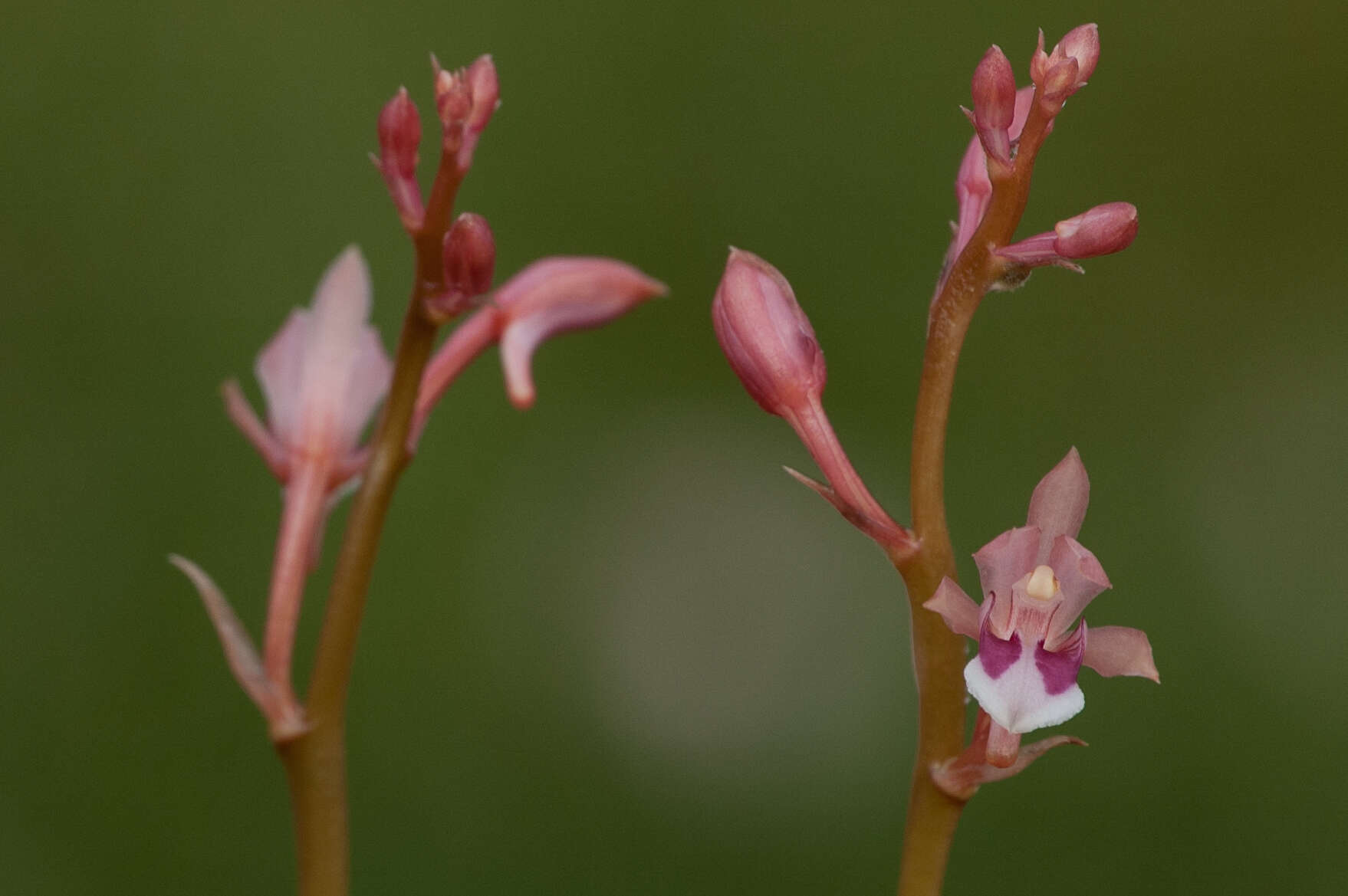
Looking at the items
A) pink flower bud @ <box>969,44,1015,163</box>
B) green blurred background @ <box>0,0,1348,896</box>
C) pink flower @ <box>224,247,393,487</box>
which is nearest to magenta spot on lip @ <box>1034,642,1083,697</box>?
pink flower bud @ <box>969,44,1015,163</box>

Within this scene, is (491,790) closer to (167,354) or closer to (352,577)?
(167,354)

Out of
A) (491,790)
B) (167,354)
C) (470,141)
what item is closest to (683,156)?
(167,354)

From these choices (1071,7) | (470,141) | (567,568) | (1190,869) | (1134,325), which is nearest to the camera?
(470,141)

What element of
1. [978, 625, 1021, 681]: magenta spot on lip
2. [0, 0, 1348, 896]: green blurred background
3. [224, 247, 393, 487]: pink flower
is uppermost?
[224, 247, 393, 487]: pink flower

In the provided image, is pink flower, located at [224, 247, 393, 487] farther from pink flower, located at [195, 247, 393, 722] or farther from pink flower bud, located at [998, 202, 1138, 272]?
pink flower bud, located at [998, 202, 1138, 272]

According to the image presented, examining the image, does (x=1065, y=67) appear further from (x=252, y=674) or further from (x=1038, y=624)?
(x=252, y=674)

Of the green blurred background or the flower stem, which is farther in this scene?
the green blurred background

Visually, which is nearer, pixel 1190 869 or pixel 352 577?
pixel 352 577

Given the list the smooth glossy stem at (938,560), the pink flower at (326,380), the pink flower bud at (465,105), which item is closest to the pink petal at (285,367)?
the pink flower at (326,380)
